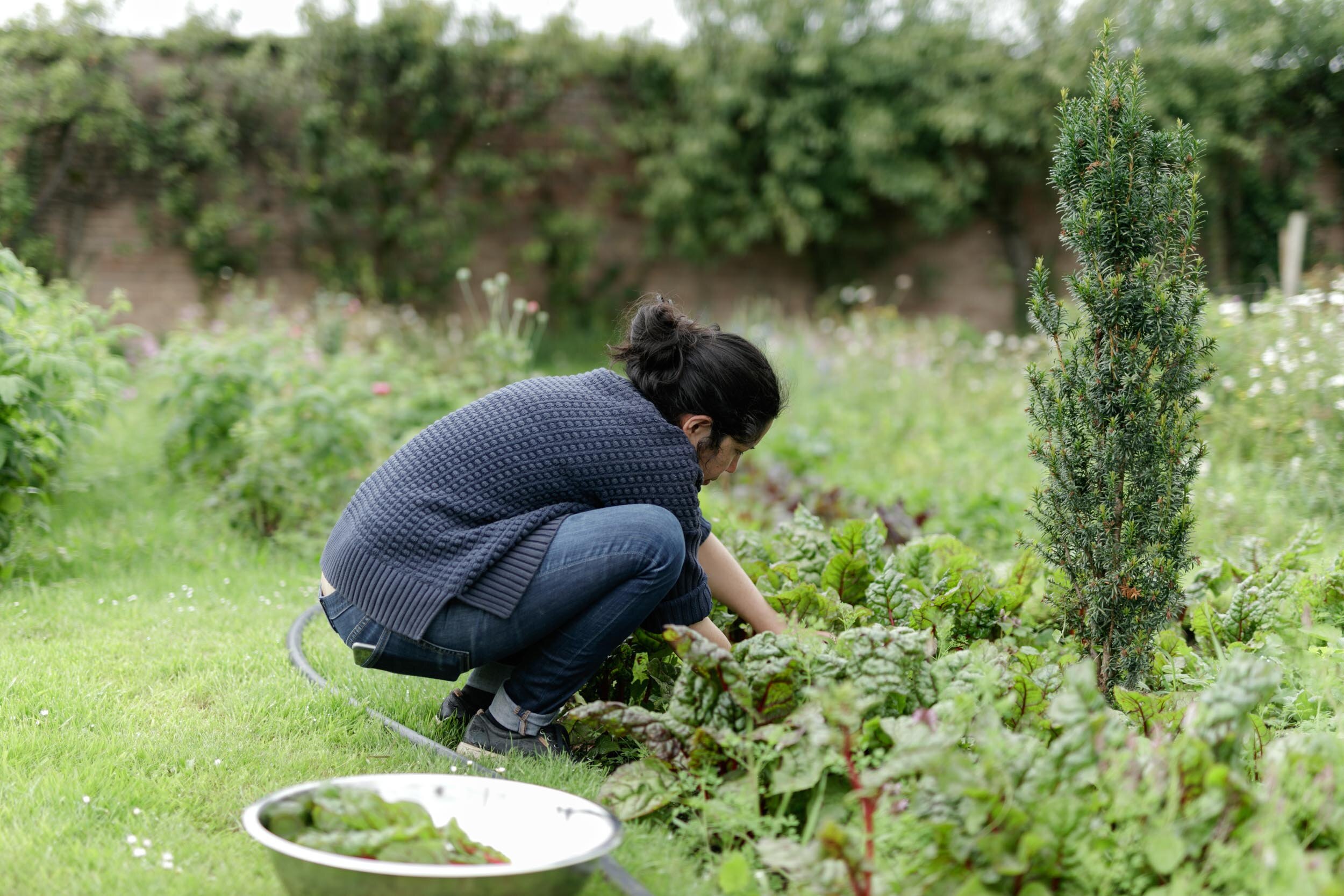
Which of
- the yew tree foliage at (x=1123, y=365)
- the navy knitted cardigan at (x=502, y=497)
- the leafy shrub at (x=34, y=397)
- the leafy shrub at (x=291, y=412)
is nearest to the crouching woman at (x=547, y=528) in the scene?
the navy knitted cardigan at (x=502, y=497)

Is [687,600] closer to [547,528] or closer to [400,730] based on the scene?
[547,528]

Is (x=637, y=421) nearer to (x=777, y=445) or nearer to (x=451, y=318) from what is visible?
(x=777, y=445)

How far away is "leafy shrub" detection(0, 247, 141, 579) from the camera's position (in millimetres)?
3385

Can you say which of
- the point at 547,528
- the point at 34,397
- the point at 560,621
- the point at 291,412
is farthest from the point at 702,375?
the point at 291,412

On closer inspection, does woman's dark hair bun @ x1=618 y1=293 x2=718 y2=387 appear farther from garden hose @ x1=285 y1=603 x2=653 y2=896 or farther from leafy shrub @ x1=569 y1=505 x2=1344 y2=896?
garden hose @ x1=285 y1=603 x2=653 y2=896

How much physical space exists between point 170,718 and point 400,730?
0.56 meters

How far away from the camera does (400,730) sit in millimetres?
2398

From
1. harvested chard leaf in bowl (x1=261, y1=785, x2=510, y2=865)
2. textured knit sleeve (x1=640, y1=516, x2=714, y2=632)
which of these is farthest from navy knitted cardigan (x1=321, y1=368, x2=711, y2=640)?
harvested chard leaf in bowl (x1=261, y1=785, x2=510, y2=865)

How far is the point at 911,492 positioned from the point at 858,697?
10.6ft

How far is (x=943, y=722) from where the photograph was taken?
1.73 m

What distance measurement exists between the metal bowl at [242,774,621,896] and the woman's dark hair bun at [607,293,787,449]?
37.1 inches

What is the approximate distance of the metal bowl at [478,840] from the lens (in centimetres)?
142

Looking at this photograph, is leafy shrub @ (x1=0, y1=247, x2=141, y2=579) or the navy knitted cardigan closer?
the navy knitted cardigan

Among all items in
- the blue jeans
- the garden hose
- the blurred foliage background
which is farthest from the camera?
the blurred foliage background
